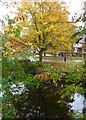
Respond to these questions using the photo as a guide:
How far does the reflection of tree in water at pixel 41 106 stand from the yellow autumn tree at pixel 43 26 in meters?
0.64

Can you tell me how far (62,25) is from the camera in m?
1.60

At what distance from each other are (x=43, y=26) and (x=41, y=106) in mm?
1042

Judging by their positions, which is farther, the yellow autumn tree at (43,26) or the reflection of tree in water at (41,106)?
the yellow autumn tree at (43,26)

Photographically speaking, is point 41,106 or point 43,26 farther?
Result: point 43,26

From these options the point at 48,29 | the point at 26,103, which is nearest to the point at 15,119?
the point at 26,103

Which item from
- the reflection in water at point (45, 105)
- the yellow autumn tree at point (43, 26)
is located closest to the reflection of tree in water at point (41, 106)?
the reflection in water at point (45, 105)

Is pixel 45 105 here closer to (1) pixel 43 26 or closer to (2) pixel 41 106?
(2) pixel 41 106

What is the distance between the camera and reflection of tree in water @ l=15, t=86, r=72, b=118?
0.84 meters

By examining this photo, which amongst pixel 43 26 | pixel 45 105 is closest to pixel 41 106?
pixel 45 105

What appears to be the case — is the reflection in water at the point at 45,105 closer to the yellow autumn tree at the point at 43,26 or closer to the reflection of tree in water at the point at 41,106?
the reflection of tree in water at the point at 41,106

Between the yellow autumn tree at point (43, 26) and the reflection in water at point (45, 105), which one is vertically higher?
the yellow autumn tree at point (43, 26)

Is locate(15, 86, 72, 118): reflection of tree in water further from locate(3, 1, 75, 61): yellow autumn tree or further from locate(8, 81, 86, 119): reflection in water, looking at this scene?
locate(3, 1, 75, 61): yellow autumn tree

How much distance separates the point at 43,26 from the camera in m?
1.57

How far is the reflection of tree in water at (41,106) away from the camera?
2.76ft
